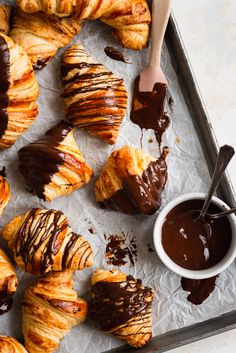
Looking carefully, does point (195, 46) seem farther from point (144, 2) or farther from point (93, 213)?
point (93, 213)

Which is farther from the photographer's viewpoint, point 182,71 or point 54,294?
point 182,71

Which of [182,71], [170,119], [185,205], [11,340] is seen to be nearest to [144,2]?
[182,71]

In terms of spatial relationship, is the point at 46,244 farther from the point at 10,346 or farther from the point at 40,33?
the point at 40,33

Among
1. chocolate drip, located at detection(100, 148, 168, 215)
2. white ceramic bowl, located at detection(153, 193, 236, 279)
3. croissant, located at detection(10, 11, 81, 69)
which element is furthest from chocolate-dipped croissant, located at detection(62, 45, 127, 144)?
white ceramic bowl, located at detection(153, 193, 236, 279)

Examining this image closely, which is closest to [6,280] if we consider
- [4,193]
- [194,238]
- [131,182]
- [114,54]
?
[4,193]

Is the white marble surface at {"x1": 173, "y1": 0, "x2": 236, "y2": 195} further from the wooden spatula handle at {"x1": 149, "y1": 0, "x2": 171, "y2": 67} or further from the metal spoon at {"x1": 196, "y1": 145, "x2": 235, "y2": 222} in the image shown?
the metal spoon at {"x1": 196, "y1": 145, "x2": 235, "y2": 222}

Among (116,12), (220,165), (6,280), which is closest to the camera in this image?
(220,165)

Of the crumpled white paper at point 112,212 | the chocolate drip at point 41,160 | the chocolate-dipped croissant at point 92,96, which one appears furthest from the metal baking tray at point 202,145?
the chocolate drip at point 41,160
